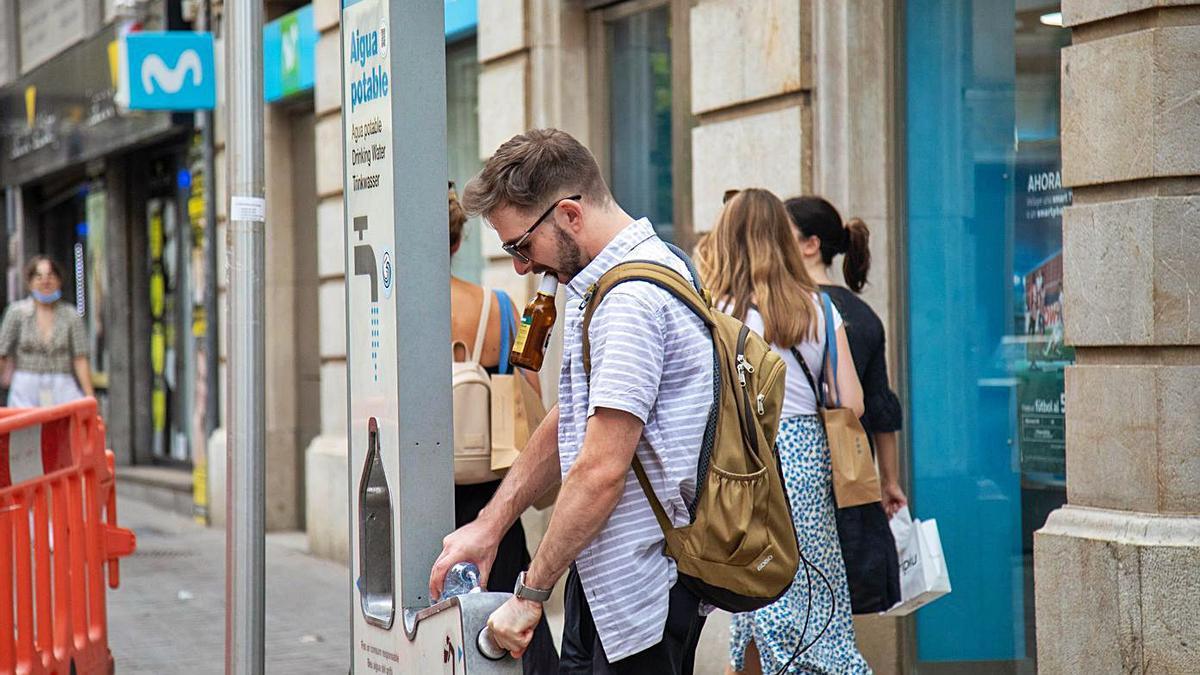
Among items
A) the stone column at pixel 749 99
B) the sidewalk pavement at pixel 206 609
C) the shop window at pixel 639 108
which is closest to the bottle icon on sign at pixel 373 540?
the stone column at pixel 749 99

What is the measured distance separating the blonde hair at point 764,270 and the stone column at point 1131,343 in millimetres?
840

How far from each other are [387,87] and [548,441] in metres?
0.83

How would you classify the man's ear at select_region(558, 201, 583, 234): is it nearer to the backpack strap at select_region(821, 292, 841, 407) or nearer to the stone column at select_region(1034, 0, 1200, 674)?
the backpack strap at select_region(821, 292, 841, 407)

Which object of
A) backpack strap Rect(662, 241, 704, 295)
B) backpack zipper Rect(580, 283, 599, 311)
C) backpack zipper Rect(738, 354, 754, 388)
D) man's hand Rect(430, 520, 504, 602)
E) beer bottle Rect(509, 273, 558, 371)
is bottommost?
man's hand Rect(430, 520, 504, 602)

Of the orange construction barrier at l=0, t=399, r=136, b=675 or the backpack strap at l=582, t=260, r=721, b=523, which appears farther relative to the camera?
the orange construction barrier at l=0, t=399, r=136, b=675

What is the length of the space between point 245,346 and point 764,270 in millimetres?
1545

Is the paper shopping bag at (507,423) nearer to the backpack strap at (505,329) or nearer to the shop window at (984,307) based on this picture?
the backpack strap at (505,329)

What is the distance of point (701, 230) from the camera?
748 centimetres

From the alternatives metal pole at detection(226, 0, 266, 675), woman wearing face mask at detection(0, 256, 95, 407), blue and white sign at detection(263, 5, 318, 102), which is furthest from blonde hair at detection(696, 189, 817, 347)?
woman wearing face mask at detection(0, 256, 95, 407)

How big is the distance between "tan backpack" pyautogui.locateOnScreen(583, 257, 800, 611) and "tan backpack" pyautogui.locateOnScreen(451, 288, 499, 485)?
6.43ft

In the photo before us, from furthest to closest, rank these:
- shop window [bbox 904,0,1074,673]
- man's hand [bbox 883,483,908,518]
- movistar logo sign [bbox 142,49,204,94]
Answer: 1. movistar logo sign [bbox 142,49,204,94]
2. shop window [bbox 904,0,1074,673]
3. man's hand [bbox 883,483,908,518]

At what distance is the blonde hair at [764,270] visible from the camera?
17.0 feet

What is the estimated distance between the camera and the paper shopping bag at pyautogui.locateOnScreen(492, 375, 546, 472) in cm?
529

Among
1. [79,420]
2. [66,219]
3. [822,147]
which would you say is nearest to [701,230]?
[822,147]
